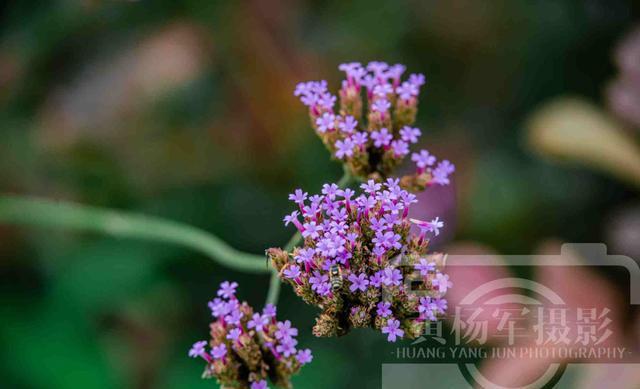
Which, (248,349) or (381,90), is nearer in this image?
(248,349)

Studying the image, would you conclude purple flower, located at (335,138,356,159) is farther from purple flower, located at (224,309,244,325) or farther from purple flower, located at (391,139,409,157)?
purple flower, located at (224,309,244,325)

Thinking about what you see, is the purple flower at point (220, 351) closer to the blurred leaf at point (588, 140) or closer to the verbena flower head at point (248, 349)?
the verbena flower head at point (248, 349)

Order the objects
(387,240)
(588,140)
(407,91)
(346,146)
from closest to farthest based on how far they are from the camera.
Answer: (387,240) → (346,146) → (407,91) → (588,140)

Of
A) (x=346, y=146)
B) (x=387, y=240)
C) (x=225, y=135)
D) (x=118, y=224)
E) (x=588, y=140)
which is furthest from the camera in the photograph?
(x=225, y=135)

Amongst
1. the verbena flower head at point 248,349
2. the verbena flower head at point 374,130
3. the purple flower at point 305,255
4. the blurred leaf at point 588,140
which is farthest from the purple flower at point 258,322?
the blurred leaf at point 588,140

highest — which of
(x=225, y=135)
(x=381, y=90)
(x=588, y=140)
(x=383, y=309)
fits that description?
(x=225, y=135)

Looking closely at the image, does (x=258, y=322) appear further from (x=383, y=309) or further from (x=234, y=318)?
(x=383, y=309)

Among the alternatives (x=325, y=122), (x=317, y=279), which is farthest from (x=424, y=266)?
(x=325, y=122)
